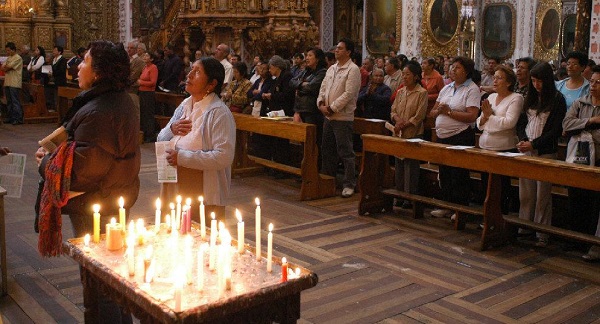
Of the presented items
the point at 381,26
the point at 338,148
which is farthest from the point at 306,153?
the point at 381,26

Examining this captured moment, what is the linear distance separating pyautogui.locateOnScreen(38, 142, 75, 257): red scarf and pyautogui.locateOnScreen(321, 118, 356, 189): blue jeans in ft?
15.9

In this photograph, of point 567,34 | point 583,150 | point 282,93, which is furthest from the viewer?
point 567,34

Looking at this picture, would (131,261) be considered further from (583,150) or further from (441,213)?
(441,213)

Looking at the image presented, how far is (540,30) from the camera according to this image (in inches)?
714

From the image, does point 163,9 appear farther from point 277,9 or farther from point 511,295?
point 511,295

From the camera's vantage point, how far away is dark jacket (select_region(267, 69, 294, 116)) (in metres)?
9.26

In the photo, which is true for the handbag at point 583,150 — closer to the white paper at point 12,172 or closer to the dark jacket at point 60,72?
the white paper at point 12,172

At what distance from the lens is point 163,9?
64.4ft

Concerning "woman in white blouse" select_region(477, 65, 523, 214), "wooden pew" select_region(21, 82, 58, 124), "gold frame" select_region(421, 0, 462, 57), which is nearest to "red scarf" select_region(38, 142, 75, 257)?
"woman in white blouse" select_region(477, 65, 523, 214)

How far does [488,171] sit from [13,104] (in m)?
11.7

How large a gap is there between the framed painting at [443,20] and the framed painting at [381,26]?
1.18 metres

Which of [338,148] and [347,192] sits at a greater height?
[338,148]

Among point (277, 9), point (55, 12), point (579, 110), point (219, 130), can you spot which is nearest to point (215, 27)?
point (277, 9)

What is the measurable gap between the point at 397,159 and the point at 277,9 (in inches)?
293
